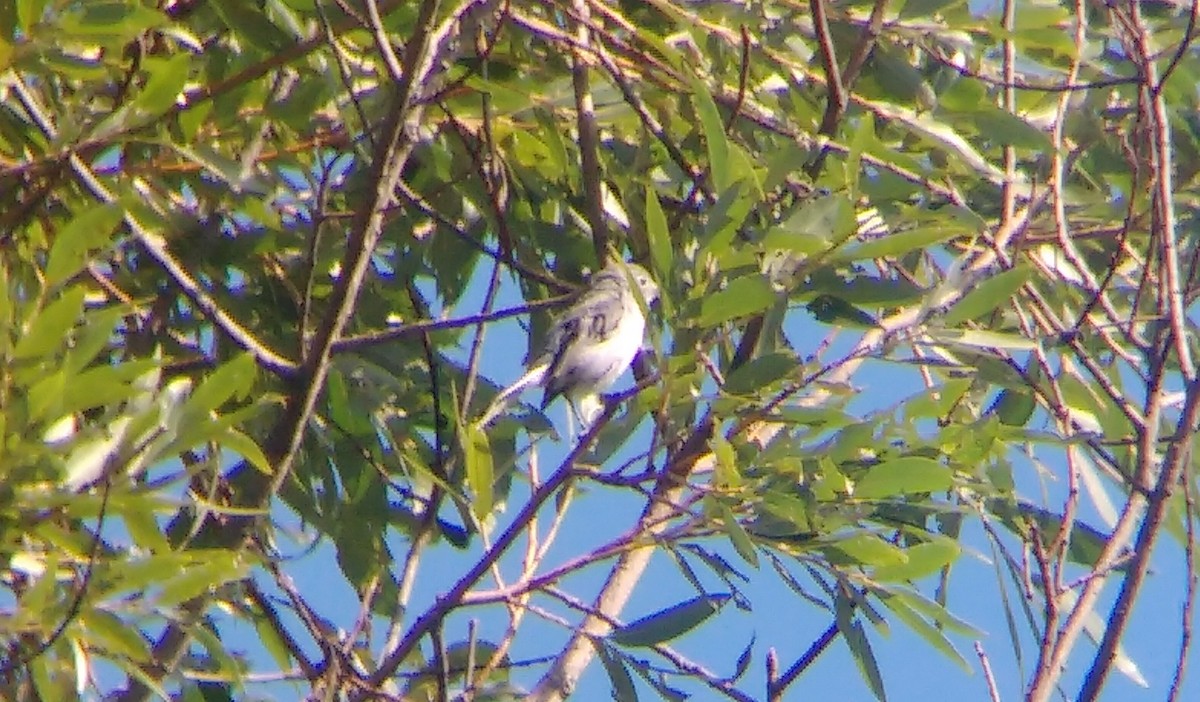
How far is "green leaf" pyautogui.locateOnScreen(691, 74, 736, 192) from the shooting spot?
2.00m

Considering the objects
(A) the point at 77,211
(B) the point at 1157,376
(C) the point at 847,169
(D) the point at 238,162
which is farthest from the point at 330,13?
(B) the point at 1157,376

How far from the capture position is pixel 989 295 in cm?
202

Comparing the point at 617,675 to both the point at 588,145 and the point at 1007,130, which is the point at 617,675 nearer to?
the point at 588,145

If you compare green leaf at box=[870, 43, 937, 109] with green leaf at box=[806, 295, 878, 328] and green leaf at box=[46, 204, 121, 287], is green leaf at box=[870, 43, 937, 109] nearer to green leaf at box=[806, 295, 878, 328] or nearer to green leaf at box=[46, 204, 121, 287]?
green leaf at box=[806, 295, 878, 328]

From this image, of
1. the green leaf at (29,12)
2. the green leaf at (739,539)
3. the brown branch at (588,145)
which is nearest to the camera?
the green leaf at (739,539)

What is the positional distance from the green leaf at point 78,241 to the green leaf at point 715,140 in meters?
0.65

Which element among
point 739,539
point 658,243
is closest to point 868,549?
Result: point 739,539

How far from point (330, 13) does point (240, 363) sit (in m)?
0.73

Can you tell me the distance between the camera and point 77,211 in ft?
8.07

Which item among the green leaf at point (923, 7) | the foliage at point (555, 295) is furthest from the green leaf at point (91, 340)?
the green leaf at point (923, 7)

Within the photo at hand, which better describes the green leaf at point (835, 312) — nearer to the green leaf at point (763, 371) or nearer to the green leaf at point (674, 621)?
the green leaf at point (763, 371)

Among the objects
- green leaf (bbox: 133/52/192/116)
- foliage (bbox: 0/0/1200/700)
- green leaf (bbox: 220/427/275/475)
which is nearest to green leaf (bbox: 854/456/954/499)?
foliage (bbox: 0/0/1200/700)

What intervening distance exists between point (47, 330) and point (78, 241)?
0.14 meters

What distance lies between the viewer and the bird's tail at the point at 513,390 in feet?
8.41
